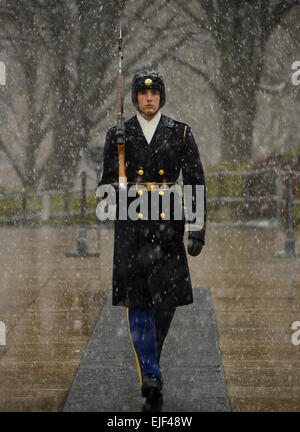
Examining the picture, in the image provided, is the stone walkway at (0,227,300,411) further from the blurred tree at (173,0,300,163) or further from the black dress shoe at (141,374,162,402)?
the blurred tree at (173,0,300,163)

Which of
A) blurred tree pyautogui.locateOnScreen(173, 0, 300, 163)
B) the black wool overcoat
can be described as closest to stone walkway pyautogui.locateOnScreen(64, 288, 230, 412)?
the black wool overcoat

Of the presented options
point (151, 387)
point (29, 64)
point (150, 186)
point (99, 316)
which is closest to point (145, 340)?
point (151, 387)

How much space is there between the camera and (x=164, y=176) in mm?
4457

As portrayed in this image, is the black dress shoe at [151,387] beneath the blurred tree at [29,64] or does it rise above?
beneath

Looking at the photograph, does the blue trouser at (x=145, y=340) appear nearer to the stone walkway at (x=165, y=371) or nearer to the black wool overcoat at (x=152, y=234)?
the black wool overcoat at (x=152, y=234)

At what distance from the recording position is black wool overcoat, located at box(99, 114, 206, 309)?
444 cm

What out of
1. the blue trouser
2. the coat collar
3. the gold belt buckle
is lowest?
the blue trouser

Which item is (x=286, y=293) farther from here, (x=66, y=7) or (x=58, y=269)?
(x=66, y=7)

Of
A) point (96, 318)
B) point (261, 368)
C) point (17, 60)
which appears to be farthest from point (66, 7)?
point (261, 368)

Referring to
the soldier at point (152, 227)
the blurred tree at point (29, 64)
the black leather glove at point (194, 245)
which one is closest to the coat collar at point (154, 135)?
the soldier at point (152, 227)

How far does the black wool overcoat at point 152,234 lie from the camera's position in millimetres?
4441

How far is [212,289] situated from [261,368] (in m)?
3.32

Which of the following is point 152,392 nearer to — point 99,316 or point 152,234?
point 152,234

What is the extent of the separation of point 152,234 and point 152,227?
4 centimetres
